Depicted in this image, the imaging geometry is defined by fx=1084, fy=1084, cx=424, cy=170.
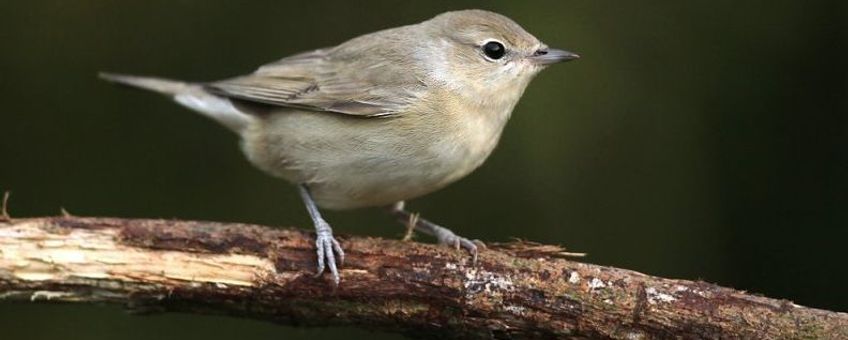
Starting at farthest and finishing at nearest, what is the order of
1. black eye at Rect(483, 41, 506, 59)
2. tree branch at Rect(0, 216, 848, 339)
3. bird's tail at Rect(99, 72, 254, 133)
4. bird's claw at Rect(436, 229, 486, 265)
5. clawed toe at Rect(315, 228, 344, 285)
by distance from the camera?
bird's tail at Rect(99, 72, 254, 133) → black eye at Rect(483, 41, 506, 59) → bird's claw at Rect(436, 229, 486, 265) → clawed toe at Rect(315, 228, 344, 285) → tree branch at Rect(0, 216, 848, 339)

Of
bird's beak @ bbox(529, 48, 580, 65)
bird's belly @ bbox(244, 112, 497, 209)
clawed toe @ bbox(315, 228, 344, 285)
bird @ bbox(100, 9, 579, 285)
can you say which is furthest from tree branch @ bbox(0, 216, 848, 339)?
bird's beak @ bbox(529, 48, 580, 65)

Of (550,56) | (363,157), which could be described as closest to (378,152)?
(363,157)

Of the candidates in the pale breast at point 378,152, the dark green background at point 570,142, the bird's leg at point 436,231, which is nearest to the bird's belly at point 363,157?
the pale breast at point 378,152

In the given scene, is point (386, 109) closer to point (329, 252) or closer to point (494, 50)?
point (494, 50)

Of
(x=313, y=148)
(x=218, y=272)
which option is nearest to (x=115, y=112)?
(x=313, y=148)

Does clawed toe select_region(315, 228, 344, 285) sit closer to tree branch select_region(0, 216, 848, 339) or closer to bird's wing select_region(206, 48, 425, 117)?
tree branch select_region(0, 216, 848, 339)

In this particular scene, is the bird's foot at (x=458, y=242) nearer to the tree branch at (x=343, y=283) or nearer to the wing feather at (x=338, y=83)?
the tree branch at (x=343, y=283)
